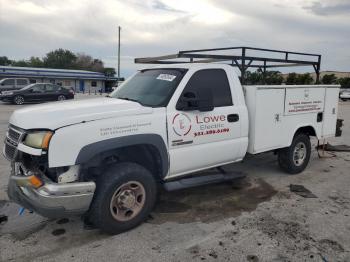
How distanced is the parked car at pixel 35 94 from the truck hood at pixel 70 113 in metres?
20.4

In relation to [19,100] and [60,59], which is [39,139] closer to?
[19,100]

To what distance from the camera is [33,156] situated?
11.6 ft

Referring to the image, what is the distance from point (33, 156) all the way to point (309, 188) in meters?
4.30

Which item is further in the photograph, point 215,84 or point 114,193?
point 215,84

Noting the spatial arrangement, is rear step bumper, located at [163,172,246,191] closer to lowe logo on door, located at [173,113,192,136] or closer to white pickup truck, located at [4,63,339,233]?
white pickup truck, located at [4,63,339,233]

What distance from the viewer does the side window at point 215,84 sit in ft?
14.7

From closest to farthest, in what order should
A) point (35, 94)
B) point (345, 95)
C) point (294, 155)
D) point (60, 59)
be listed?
point (294, 155)
point (35, 94)
point (345, 95)
point (60, 59)

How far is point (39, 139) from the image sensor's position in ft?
10.8

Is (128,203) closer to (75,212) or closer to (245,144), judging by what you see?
(75,212)

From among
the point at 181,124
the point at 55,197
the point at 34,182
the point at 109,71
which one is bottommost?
the point at 55,197

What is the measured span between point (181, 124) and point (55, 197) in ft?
5.61

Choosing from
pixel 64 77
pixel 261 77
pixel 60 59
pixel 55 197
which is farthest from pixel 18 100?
pixel 60 59

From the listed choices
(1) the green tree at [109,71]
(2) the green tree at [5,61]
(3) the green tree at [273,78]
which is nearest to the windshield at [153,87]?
(3) the green tree at [273,78]

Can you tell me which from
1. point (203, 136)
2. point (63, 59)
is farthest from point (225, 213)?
point (63, 59)
